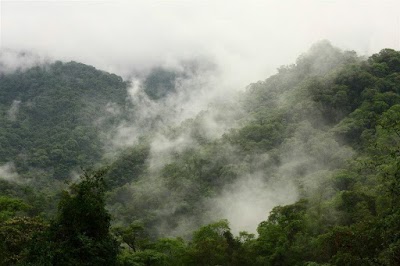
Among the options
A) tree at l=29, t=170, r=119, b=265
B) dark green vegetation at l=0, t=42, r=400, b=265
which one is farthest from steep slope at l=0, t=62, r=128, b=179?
tree at l=29, t=170, r=119, b=265

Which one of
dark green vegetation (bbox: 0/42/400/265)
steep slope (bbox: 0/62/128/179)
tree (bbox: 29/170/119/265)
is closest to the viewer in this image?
tree (bbox: 29/170/119/265)

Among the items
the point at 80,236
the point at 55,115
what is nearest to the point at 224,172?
the point at 80,236

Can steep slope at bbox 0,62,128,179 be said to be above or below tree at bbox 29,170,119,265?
above

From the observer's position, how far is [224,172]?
65.2m

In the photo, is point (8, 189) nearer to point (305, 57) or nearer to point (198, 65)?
point (305, 57)

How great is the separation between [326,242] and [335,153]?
109 feet

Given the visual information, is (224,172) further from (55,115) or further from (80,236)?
(55,115)

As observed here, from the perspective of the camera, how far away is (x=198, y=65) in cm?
19700

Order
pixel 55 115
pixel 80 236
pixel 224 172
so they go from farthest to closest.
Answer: pixel 55 115, pixel 224 172, pixel 80 236

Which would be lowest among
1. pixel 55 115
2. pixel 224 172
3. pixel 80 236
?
pixel 80 236

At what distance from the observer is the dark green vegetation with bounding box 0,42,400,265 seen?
20.2 metres

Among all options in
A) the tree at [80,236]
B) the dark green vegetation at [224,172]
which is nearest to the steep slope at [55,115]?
the dark green vegetation at [224,172]

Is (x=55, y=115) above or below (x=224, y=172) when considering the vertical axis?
above

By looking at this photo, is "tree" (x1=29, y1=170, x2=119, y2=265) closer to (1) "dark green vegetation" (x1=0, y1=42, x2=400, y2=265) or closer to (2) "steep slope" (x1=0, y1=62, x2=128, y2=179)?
(1) "dark green vegetation" (x1=0, y1=42, x2=400, y2=265)
